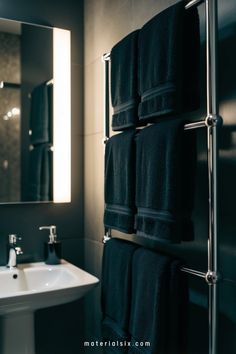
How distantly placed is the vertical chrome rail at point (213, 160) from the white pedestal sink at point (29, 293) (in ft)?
1.87

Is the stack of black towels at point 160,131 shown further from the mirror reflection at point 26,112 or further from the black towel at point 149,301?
the mirror reflection at point 26,112

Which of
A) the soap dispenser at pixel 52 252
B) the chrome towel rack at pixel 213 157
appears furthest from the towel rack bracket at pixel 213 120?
the soap dispenser at pixel 52 252

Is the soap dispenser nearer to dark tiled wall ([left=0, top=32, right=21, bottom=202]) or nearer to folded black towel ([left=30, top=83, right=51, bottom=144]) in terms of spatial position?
dark tiled wall ([left=0, top=32, right=21, bottom=202])

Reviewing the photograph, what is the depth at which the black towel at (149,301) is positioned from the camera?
1118mm

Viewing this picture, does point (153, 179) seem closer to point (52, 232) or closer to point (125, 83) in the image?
point (125, 83)

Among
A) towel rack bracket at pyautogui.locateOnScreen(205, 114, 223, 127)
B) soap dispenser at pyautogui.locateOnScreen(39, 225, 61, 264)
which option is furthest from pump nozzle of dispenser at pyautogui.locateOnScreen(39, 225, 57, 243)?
towel rack bracket at pyautogui.locateOnScreen(205, 114, 223, 127)

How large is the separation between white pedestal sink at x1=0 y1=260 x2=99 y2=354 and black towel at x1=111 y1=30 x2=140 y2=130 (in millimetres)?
633

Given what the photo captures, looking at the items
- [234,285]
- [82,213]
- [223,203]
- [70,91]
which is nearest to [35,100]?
[70,91]

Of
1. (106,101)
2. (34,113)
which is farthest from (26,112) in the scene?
(106,101)

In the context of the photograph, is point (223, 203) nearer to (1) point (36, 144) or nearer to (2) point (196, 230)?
(2) point (196, 230)

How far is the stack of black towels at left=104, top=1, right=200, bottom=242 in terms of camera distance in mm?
1088

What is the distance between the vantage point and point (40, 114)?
1.87m

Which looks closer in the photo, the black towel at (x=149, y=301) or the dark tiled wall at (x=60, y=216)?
the black towel at (x=149, y=301)

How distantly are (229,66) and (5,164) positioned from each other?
1133mm
